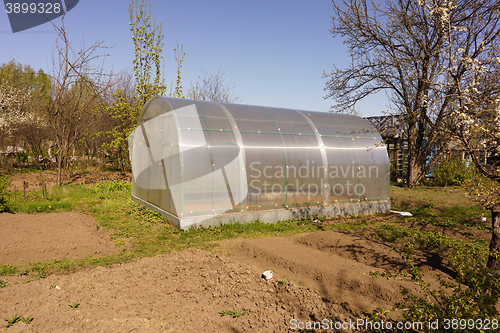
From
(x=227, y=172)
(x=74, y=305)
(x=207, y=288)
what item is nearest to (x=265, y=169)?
(x=227, y=172)

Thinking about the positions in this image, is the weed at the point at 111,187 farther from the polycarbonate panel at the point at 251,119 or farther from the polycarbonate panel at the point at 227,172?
the polycarbonate panel at the point at 227,172

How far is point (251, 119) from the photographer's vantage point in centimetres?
1008

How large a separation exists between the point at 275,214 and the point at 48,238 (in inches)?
226

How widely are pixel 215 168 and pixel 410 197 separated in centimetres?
936

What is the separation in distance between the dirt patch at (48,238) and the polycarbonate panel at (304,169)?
5231mm

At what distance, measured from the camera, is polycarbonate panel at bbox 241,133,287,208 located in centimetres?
925

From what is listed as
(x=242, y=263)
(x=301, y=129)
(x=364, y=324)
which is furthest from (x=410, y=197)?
(x=364, y=324)

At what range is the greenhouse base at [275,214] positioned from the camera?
27.7ft

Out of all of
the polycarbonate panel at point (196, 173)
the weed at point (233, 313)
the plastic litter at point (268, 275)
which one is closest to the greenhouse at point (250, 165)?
the polycarbonate panel at point (196, 173)

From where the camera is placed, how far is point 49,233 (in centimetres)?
780

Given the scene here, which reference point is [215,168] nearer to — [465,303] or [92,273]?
[92,273]

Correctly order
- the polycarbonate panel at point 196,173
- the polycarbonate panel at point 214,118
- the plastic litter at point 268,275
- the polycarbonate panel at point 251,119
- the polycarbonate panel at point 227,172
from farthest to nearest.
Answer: the polycarbonate panel at point 251,119 → the polycarbonate panel at point 214,118 → the polycarbonate panel at point 227,172 → the polycarbonate panel at point 196,173 → the plastic litter at point 268,275

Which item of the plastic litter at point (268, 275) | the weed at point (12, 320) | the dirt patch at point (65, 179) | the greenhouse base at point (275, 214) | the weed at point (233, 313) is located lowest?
the weed at point (233, 313)

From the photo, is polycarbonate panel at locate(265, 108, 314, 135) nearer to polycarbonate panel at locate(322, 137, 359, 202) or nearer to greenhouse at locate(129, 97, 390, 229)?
greenhouse at locate(129, 97, 390, 229)
